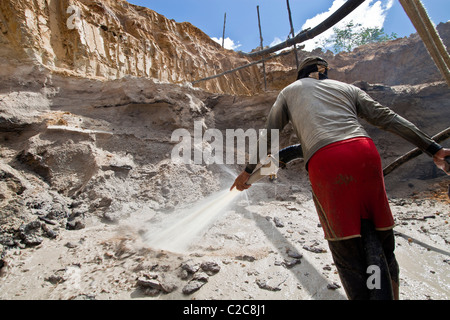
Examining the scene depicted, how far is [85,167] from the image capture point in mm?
3816

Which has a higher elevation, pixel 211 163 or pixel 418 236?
pixel 211 163

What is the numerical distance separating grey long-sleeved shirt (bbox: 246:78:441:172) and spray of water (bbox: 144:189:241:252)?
5.74 feet

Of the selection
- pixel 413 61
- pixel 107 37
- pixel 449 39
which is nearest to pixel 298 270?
pixel 107 37

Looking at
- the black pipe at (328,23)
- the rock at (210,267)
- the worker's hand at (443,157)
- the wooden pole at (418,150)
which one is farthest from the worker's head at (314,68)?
the black pipe at (328,23)

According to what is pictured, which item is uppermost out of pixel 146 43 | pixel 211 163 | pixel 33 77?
pixel 146 43

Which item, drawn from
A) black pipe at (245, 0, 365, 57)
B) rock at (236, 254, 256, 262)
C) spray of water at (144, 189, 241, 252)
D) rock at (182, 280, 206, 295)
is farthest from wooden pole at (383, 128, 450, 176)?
black pipe at (245, 0, 365, 57)

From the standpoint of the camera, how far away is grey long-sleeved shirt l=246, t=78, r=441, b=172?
1.39m

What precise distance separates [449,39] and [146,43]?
15597mm

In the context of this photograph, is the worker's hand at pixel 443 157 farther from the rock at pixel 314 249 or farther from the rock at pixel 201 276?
the rock at pixel 201 276

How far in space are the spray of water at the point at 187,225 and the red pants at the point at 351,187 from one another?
1754 mm

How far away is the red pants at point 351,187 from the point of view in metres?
1.25

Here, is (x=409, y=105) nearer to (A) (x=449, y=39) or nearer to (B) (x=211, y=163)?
(B) (x=211, y=163)

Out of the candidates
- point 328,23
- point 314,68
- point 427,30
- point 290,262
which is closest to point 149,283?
point 290,262

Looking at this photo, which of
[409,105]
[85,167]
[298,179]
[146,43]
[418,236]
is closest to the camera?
[418,236]
